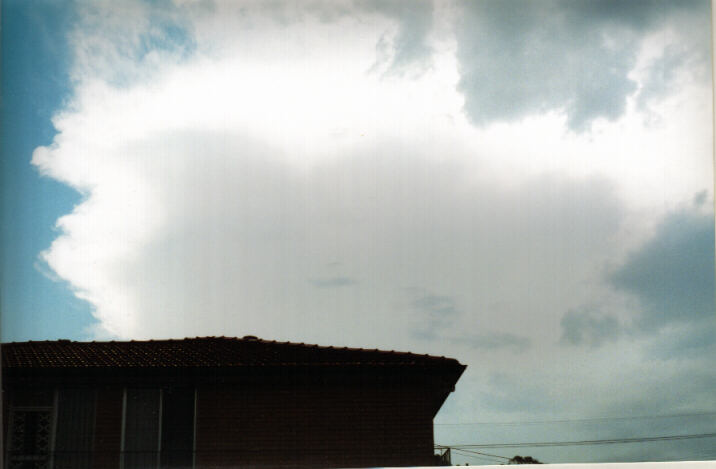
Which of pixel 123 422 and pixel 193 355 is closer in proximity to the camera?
pixel 123 422

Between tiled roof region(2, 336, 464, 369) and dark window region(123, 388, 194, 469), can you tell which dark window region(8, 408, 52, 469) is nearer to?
tiled roof region(2, 336, 464, 369)

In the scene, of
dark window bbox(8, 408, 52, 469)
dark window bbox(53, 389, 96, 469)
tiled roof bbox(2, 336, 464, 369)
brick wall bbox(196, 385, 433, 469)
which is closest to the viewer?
dark window bbox(8, 408, 52, 469)

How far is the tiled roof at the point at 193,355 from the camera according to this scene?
706 centimetres

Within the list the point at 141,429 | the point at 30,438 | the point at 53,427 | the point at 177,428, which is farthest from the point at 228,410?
the point at 30,438

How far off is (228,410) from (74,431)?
133cm

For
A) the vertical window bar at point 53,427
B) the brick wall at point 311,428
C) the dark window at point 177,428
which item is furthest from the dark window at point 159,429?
the vertical window bar at point 53,427

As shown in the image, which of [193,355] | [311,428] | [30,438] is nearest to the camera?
[30,438]

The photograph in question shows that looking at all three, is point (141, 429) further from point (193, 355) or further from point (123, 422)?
point (193, 355)

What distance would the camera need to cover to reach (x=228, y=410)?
695 cm

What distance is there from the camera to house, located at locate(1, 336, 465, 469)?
669 centimetres

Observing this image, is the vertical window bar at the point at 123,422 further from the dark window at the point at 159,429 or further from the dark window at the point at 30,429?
the dark window at the point at 30,429

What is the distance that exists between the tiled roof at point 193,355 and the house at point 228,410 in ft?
0.11

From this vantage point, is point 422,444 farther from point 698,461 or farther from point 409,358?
point 698,461

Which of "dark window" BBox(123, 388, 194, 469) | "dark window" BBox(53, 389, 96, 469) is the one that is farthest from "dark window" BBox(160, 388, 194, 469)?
"dark window" BBox(53, 389, 96, 469)
